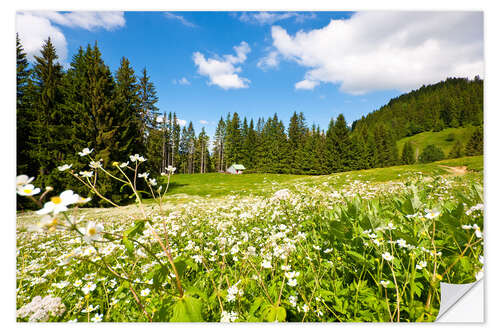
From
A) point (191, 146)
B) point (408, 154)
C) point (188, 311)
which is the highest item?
point (191, 146)

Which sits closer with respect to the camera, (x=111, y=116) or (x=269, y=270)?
(x=269, y=270)

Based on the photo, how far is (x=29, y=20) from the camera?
7.33 ft

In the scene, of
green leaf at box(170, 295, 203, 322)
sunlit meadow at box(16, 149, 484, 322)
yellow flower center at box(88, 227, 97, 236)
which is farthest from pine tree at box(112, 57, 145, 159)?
green leaf at box(170, 295, 203, 322)

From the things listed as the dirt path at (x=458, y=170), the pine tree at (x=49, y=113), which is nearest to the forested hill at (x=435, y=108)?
the dirt path at (x=458, y=170)

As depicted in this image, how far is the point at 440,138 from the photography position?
3.13 m

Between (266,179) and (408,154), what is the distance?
7.51 feet

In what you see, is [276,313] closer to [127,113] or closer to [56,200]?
[56,200]

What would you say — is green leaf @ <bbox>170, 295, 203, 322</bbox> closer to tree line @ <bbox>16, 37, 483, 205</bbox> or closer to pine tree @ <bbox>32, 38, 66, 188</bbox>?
tree line @ <bbox>16, 37, 483, 205</bbox>

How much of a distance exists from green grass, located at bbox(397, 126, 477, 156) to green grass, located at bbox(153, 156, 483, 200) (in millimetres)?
217

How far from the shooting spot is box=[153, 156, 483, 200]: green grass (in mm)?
2875

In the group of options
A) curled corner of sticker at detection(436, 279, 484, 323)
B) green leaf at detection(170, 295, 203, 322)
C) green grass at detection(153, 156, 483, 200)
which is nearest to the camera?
green leaf at detection(170, 295, 203, 322)

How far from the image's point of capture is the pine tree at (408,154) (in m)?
3.48

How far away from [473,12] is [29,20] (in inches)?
176

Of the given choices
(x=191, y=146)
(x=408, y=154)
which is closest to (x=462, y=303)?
(x=408, y=154)
